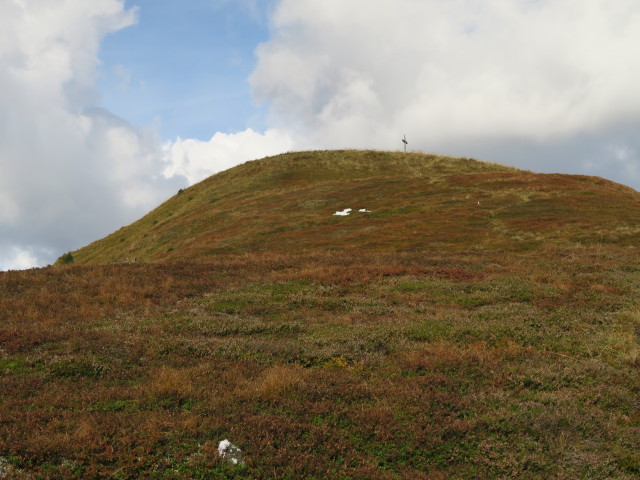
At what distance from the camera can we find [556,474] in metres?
8.15

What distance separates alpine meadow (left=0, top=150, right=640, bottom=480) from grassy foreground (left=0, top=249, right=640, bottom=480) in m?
0.05

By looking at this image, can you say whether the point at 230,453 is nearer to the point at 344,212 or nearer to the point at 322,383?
the point at 322,383

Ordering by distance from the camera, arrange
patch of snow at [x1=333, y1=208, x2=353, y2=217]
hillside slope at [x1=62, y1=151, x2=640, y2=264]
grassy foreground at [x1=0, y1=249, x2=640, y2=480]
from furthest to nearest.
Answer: patch of snow at [x1=333, y1=208, x2=353, y2=217] < hillside slope at [x1=62, y1=151, x2=640, y2=264] < grassy foreground at [x1=0, y1=249, x2=640, y2=480]

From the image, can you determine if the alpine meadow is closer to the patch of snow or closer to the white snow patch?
the white snow patch

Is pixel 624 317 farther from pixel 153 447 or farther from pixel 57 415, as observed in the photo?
pixel 57 415

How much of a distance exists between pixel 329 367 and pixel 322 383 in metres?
1.61

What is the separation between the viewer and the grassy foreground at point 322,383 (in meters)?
8.22

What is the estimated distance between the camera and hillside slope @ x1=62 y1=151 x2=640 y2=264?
43.8 m

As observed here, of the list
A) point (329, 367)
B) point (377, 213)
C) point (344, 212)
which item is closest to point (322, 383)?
point (329, 367)

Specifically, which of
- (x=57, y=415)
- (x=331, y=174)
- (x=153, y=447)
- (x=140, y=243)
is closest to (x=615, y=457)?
(x=153, y=447)

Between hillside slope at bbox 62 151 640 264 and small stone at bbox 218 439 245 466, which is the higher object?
hillside slope at bbox 62 151 640 264

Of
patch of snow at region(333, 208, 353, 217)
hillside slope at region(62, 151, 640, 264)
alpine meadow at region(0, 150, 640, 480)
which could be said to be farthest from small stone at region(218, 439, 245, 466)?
patch of snow at region(333, 208, 353, 217)

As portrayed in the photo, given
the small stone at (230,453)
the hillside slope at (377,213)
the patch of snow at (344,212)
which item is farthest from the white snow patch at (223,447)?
the patch of snow at (344,212)

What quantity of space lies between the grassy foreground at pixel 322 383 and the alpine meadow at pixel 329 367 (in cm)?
5
